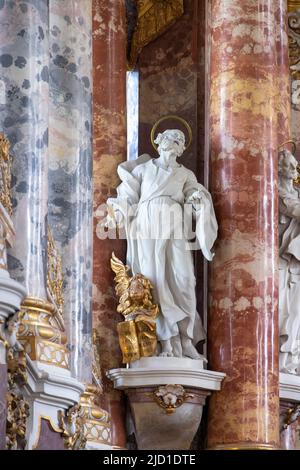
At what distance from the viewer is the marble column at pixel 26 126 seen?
11086mm

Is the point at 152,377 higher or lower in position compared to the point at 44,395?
higher

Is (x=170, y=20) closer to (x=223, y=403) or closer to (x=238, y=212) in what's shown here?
(x=238, y=212)

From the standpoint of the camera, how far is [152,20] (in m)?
18.3

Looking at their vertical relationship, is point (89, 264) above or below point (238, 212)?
below

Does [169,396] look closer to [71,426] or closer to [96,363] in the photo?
[96,363]

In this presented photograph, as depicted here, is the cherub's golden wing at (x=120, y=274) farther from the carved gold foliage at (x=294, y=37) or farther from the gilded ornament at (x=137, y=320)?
the carved gold foliage at (x=294, y=37)

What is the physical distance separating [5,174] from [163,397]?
505 centimetres

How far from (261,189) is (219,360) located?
1.71 meters

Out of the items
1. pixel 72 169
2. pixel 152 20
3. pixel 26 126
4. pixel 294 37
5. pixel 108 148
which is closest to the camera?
pixel 26 126

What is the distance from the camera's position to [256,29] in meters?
16.4

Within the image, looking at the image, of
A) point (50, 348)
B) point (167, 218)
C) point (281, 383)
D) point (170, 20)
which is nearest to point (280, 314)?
point (281, 383)

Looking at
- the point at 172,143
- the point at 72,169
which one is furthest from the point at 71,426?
the point at 172,143

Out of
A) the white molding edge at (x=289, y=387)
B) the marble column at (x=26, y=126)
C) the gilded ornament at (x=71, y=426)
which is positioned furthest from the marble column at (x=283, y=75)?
the gilded ornament at (x=71, y=426)

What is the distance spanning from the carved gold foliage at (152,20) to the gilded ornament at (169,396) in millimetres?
4448
